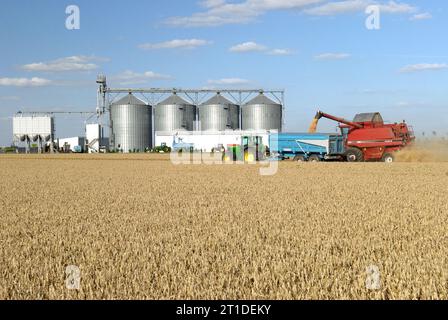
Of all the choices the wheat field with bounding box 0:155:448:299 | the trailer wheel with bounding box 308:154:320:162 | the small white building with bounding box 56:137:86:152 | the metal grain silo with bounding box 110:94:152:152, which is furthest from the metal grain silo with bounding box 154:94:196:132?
the wheat field with bounding box 0:155:448:299

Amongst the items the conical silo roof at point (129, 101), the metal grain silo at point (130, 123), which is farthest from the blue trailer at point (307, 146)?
the conical silo roof at point (129, 101)

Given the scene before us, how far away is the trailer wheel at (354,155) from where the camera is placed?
1427 inches

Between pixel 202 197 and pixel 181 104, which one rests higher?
pixel 181 104

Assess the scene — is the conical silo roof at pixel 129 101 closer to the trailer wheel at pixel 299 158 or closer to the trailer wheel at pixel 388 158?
the trailer wheel at pixel 299 158

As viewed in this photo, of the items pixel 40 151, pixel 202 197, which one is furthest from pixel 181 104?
pixel 202 197

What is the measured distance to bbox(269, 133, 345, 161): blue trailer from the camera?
38.1 meters

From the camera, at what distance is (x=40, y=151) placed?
85.7 meters

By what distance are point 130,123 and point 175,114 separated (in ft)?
20.1

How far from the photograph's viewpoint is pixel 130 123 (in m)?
77.9

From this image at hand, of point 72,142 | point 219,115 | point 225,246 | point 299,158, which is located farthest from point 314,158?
point 72,142

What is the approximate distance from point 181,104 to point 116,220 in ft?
222

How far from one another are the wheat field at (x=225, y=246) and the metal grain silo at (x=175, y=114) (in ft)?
205
